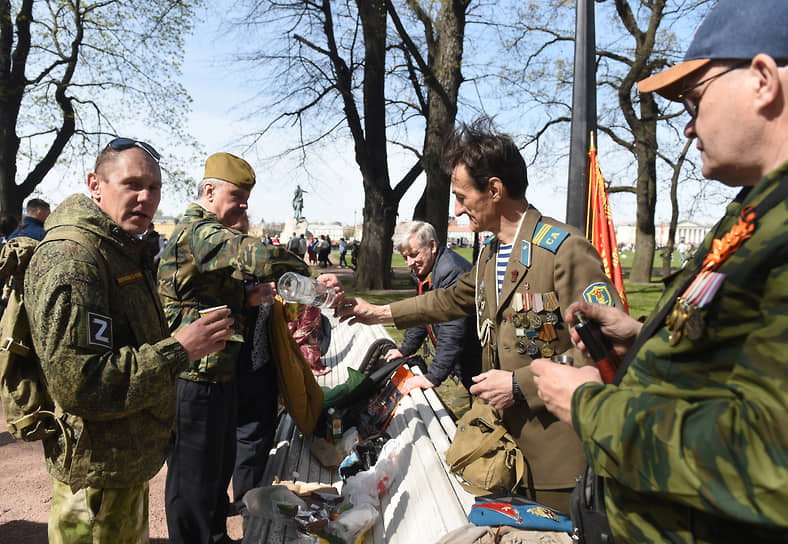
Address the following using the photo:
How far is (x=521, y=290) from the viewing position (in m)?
2.34

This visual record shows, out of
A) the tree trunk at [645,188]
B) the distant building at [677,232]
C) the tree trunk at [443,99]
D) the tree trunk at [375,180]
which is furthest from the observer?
the distant building at [677,232]

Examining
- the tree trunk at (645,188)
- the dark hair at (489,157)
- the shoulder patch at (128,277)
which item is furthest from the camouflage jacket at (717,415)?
the tree trunk at (645,188)

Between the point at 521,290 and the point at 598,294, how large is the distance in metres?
0.32

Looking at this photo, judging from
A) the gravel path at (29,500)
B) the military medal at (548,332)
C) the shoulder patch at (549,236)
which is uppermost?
the shoulder patch at (549,236)

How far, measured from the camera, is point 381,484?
312 centimetres

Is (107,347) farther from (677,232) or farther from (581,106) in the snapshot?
(677,232)

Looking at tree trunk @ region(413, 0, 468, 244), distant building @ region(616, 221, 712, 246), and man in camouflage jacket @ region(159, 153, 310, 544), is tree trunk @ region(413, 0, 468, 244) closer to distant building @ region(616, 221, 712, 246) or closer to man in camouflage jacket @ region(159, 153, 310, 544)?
man in camouflage jacket @ region(159, 153, 310, 544)

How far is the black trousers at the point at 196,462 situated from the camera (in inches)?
108

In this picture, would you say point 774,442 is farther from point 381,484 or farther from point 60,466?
point 381,484

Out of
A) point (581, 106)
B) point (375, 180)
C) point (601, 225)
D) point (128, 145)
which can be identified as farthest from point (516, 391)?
point (375, 180)

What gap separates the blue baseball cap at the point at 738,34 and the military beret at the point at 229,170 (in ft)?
7.73

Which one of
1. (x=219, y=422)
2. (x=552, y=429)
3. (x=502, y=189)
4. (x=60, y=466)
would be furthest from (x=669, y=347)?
(x=219, y=422)

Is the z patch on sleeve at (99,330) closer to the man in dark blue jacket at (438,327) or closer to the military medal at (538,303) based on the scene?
the military medal at (538,303)

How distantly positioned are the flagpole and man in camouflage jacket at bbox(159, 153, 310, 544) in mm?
2523
